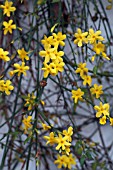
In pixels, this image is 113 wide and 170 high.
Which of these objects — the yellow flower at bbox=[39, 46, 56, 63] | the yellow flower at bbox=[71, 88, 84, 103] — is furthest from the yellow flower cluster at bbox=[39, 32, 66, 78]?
the yellow flower at bbox=[71, 88, 84, 103]

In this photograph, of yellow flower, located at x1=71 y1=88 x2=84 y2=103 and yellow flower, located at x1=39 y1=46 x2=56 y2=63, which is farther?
yellow flower, located at x1=71 y1=88 x2=84 y2=103

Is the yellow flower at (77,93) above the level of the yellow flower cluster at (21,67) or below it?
below

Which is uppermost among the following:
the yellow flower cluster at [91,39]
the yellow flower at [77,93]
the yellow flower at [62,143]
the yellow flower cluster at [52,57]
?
the yellow flower cluster at [91,39]

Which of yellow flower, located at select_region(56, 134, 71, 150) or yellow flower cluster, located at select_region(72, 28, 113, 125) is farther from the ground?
yellow flower cluster, located at select_region(72, 28, 113, 125)

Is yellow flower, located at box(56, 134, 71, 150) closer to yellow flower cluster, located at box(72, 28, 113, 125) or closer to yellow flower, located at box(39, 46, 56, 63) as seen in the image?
yellow flower cluster, located at box(72, 28, 113, 125)

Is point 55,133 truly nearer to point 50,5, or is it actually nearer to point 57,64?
point 57,64

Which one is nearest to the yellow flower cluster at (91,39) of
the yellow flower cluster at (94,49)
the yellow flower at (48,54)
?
the yellow flower cluster at (94,49)

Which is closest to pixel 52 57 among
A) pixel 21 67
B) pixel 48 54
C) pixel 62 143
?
pixel 48 54

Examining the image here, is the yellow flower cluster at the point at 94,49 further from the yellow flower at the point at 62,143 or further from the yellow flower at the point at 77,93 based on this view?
the yellow flower at the point at 62,143

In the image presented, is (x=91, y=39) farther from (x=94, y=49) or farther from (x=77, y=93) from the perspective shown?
(x=77, y=93)

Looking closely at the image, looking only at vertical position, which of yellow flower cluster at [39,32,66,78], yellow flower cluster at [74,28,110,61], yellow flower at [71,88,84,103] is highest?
yellow flower cluster at [74,28,110,61]

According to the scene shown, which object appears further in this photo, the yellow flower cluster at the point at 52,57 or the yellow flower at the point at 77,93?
the yellow flower at the point at 77,93

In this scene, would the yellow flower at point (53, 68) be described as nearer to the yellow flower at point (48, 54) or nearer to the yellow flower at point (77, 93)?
the yellow flower at point (48, 54)
